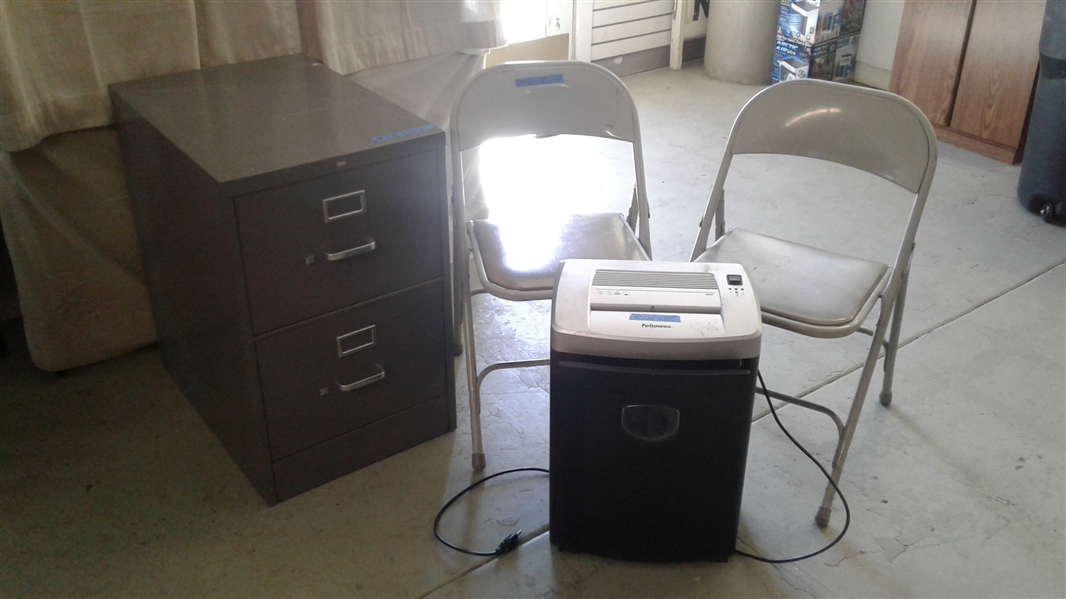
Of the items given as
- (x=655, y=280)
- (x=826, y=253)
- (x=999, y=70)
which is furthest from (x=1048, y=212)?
(x=655, y=280)

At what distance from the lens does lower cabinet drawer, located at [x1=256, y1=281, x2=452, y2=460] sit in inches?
72.2

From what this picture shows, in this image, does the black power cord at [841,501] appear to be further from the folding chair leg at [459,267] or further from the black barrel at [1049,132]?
the black barrel at [1049,132]

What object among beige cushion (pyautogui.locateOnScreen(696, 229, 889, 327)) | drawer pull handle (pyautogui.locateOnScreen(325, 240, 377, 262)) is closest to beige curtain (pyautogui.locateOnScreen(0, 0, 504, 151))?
drawer pull handle (pyautogui.locateOnScreen(325, 240, 377, 262))

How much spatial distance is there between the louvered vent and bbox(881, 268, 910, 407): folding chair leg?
52cm

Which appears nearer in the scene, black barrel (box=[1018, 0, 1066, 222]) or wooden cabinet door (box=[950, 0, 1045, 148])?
black barrel (box=[1018, 0, 1066, 222])

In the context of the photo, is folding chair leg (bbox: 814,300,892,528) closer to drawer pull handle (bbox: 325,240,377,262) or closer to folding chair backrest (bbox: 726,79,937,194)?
folding chair backrest (bbox: 726,79,937,194)

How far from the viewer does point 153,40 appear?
2061 mm

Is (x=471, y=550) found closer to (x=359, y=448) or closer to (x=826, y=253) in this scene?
(x=359, y=448)

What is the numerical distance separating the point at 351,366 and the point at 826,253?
1.07m

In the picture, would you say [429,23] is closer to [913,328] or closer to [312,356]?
[312,356]

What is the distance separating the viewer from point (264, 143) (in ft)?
5.73

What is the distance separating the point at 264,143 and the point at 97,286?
2.63 ft

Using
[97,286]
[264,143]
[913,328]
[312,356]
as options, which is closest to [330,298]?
[312,356]

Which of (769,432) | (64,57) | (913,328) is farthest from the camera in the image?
(913,328)
